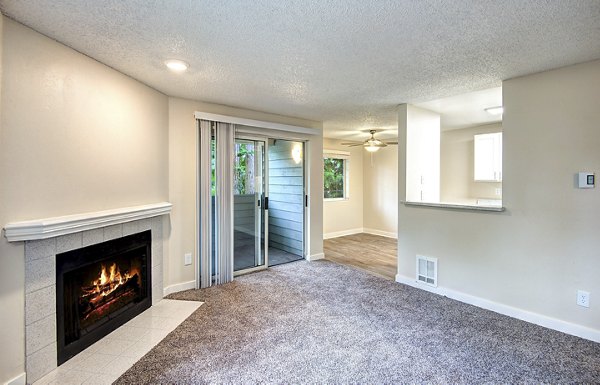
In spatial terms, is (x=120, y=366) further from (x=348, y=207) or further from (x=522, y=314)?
(x=348, y=207)

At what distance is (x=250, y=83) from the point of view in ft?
9.73

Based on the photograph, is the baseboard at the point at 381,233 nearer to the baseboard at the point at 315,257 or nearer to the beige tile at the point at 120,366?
the baseboard at the point at 315,257

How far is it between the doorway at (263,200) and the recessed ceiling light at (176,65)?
150 centimetres

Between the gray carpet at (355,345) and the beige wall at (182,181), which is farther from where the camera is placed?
the beige wall at (182,181)

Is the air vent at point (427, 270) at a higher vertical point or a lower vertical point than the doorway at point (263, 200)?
lower

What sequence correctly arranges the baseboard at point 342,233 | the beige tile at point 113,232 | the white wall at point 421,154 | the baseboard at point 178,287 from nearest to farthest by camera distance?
the beige tile at point 113,232, the baseboard at point 178,287, the white wall at point 421,154, the baseboard at point 342,233

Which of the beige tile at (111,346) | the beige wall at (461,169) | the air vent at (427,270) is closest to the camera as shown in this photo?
the beige tile at (111,346)

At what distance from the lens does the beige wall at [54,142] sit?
1771 mm

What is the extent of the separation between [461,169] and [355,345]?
4.62 meters

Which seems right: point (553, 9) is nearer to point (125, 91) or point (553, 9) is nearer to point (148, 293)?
point (125, 91)

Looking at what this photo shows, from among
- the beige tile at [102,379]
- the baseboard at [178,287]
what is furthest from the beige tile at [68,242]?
the baseboard at [178,287]

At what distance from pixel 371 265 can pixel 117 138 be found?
12.6ft

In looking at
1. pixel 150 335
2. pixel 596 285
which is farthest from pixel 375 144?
pixel 150 335

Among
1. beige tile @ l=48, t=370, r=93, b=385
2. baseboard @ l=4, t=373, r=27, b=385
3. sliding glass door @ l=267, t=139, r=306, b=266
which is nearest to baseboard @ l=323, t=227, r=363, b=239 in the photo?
sliding glass door @ l=267, t=139, r=306, b=266
